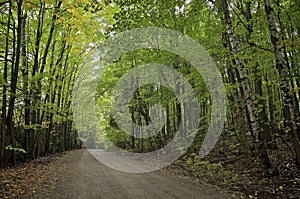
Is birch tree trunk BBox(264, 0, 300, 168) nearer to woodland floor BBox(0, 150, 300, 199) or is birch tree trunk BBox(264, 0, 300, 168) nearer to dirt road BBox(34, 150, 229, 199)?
woodland floor BBox(0, 150, 300, 199)

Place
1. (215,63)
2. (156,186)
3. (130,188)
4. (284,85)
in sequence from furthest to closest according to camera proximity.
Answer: (215,63), (156,186), (130,188), (284,85)

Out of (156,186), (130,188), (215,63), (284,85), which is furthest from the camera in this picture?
(215,63)

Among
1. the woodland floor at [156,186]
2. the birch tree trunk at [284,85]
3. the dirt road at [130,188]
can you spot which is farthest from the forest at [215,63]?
the dirt road at [130,188]

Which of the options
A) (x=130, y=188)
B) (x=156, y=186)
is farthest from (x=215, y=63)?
(x=130, y=188)

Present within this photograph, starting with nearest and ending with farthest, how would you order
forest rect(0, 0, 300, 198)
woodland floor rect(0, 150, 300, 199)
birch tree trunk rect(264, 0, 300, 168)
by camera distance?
birch tree trunk rect(264, 0, 300, 168) < woodland floor rect(0, 150, 300, 199) < forest rect(0, 0, 300, 198)

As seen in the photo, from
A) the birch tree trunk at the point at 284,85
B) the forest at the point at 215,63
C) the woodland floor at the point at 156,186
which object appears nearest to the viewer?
the birch tree trunk at the point at 284,85

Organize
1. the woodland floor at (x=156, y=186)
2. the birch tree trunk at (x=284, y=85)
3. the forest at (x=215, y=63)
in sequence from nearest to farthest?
the birch tree trunk at (x=284, y=85) → the woodland floor at (x=156, y=186) → the forest at (x=215, y=63)

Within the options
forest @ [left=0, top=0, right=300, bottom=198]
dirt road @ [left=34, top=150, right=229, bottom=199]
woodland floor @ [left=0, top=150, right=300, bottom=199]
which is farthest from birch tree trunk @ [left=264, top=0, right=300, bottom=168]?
dirt road @ [left=34, top=150, right=229, bottom=199]

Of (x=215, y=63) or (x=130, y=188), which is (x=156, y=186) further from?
(x=215, y=63)

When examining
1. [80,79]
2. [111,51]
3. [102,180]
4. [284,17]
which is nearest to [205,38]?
[284,17]

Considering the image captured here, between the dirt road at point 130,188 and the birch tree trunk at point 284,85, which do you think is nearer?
the birch tree trunk at point 284,85

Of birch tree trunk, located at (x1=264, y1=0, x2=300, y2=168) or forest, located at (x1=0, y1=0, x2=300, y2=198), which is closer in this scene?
birch tree trunk, located at (x1=264, y1=0, x2=300, y2=168)

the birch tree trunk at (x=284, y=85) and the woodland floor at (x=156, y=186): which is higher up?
the birch tree trunk at (x=284, y=85)

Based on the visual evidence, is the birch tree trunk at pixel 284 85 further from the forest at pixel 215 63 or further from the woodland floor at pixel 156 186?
the woodland floor at pixel 156 186
